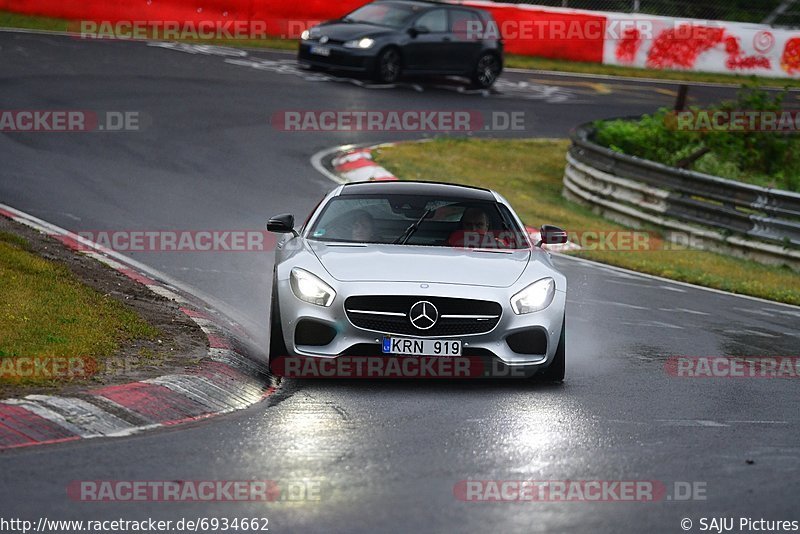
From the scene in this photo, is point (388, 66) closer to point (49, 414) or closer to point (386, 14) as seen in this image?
point (386, 14)

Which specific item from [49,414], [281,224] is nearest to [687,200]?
[281,224]

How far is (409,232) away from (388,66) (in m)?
17.5

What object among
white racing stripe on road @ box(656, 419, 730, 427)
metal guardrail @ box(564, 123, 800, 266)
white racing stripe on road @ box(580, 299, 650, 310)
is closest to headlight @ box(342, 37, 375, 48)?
metal guardrail @ box(564, 123, 800, 266)

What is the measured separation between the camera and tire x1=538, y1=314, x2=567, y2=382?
9336 millimetres

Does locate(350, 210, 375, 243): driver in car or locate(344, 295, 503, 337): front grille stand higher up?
locate(350, 210, 375, 243): driver in car

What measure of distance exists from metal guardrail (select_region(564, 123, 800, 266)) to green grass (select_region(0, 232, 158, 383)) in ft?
30.1

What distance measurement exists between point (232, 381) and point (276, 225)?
176 cm

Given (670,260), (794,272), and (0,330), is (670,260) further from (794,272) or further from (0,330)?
(0,330)

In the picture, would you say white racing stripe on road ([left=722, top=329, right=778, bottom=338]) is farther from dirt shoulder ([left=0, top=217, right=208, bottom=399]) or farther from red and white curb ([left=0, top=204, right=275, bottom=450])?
dirt shoulder ([left=0, top=217, right=208, bottom=399])

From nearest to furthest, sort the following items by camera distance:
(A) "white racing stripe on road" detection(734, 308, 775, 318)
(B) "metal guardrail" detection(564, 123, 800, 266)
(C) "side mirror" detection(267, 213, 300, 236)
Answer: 1. (C) "side mirror" detection(267, 213, 300, 236)
2. (A) "white racing stripe on road" detection(734, 308, 775, 318)
3. (B) "metal guardrail" detection(564, 123, 800, 266)

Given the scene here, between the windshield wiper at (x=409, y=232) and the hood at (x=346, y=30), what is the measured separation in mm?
16764

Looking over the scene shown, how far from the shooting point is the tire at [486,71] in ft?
95.0

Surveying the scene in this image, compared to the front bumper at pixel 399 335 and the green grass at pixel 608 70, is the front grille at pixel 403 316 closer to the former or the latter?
the front bumper at pixel 399 335

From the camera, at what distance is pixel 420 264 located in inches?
368
